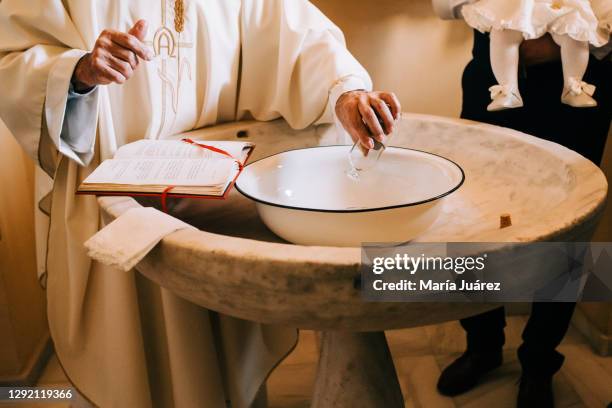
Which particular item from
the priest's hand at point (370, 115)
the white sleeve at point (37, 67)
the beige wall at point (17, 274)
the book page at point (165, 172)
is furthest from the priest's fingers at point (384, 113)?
the beige wall at point (17, 274)

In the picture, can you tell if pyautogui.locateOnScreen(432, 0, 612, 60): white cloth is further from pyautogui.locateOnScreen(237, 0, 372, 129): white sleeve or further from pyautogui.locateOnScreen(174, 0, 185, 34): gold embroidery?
pyautogui.locateOnScreen(174, 0, 185, 34): gold embroidery

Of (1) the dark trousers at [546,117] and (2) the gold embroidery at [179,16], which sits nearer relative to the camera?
(2) the gold embroidery at [179,16]

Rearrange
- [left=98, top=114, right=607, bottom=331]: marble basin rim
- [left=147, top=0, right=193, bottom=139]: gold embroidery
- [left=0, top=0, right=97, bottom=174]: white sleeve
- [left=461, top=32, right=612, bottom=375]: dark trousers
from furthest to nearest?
1. [left=461, top=32, right=612, bottom=375]: dark trousers
2. [left=147, top=0, right=193, bottom=139]: gold embroidery
3. [left=0, top=0, right=97, bottom=174]: white sleeve
4. [left=98, top=114, right=607, bottom=331]: marble basin rim

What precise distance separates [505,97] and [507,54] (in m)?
0.10

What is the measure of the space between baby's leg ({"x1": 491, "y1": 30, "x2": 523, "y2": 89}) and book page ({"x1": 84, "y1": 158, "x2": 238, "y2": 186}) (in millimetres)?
705

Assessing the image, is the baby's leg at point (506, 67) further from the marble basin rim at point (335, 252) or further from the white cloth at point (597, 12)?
the marble basin rim at point (335, 252)

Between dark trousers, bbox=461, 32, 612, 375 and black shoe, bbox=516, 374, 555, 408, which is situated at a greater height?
dark trousers, bbox=461, 32, 612, 375

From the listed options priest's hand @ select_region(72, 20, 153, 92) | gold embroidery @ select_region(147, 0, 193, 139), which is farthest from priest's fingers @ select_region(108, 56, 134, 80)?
gold embroidery @ select_region(147, 0, 193, 139)

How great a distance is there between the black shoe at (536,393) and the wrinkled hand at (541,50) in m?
0.83

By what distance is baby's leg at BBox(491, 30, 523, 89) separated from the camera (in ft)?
4.10

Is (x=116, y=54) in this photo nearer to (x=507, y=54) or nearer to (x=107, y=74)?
(x=107, y=74)

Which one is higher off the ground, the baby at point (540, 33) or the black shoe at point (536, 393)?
the baby at point (540, 33)

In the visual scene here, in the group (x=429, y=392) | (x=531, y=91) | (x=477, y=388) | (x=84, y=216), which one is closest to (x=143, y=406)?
(x=84, y=216)

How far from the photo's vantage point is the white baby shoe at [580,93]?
1.21 meters
